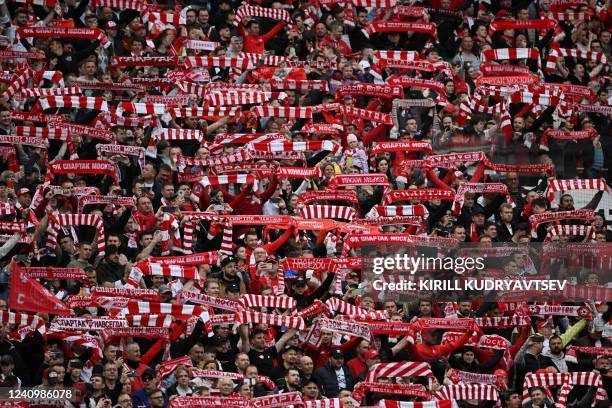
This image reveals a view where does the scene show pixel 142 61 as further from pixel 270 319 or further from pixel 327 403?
pixel 327 403

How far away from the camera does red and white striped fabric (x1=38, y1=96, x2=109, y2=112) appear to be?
25.1 metres

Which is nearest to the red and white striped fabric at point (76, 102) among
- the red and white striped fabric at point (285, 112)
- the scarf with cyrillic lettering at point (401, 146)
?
the red and white striped fabric at point (285, 112)

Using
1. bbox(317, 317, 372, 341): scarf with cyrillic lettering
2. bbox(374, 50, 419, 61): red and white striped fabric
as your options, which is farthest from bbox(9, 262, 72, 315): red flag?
bbox(374, 50, 419, 61): red and white striped fabric

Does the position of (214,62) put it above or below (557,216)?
above

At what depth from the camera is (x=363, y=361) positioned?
21.2 m

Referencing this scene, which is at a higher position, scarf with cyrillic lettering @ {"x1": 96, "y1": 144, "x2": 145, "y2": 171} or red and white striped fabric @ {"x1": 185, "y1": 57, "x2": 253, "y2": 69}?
red and white striped fabric @ {"x1": 185, "y1": 57, "x2": 253, "y2": 69}

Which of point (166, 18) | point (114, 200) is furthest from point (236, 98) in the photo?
point (114, 200)

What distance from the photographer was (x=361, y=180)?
24.1m

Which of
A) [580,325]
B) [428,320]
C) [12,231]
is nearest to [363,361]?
[428,320]

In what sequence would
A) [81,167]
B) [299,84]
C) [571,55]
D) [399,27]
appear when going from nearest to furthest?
[81,167] → [299,84] → [399,27] → [571,55]

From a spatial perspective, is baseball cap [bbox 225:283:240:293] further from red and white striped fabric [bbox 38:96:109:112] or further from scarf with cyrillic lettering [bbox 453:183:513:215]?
red and white striped fabric [bbox 38:96:109:112]

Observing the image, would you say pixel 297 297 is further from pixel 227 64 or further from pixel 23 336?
pixel 227 64

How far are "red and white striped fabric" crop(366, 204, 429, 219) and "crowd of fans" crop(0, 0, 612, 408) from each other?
0.02 meters

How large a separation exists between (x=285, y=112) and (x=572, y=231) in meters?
4.23
